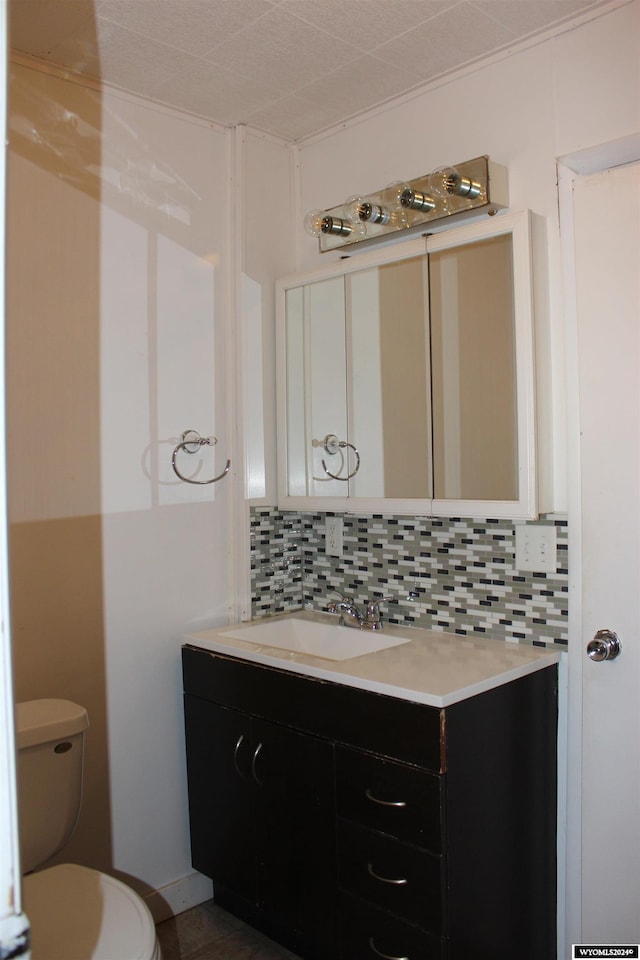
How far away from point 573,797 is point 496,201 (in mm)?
1480

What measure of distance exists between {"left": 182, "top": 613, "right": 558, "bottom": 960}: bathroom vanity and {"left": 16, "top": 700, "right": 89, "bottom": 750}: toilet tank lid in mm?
441

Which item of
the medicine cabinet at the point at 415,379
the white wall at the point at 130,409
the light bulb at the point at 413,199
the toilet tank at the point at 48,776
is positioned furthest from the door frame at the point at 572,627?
the toilet tank at the point at 48,776

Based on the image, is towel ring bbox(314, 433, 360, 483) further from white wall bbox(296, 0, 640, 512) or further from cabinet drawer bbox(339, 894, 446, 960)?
cabinet drawer bbox(339, 894, 446, 960)

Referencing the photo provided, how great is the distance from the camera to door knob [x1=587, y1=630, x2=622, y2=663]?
5.93 ft

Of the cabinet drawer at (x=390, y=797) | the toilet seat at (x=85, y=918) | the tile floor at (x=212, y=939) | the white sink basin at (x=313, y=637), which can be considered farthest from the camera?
the white sink basin at (x=313, y=637)

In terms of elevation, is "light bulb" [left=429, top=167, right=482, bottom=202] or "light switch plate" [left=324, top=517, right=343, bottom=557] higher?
"light bulb" [left=429, top=167, right=482, bottom=202]

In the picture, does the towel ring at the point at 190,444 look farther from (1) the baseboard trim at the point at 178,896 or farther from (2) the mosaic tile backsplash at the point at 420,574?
(1) the baseboard trim at the point at 178,896

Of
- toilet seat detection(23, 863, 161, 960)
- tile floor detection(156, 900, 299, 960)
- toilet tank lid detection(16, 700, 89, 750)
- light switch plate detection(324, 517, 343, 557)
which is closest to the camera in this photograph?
toilet seat detection(23, 863, 161, 960)

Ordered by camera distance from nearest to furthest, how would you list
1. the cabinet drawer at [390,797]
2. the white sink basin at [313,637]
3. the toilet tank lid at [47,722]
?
the cabinet drawer at [390,797] < the toilet tank lid at [47,722] < the white sink basin at [313,637]

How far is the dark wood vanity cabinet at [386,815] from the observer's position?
63.6 inches

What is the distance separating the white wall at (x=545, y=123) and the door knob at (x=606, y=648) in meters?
0.33

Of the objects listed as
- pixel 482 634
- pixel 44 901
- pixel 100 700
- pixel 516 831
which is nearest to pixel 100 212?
pixel 100 700

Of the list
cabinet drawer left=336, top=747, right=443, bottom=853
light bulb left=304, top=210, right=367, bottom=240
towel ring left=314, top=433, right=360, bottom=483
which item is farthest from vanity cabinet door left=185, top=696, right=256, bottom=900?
light bulb left=304, top=210, right=367, bottom=240

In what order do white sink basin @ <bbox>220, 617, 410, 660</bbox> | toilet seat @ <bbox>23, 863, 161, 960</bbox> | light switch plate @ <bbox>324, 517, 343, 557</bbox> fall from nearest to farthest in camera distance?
1. toilet seat @ <bbox>23, 863, 161, 960</bbox>
2. white sink basin @ <bbox>220, 617, 410, 660</bbox>
3. light switch plate @ <bbox>324, 517, 343, 557</bbox>
